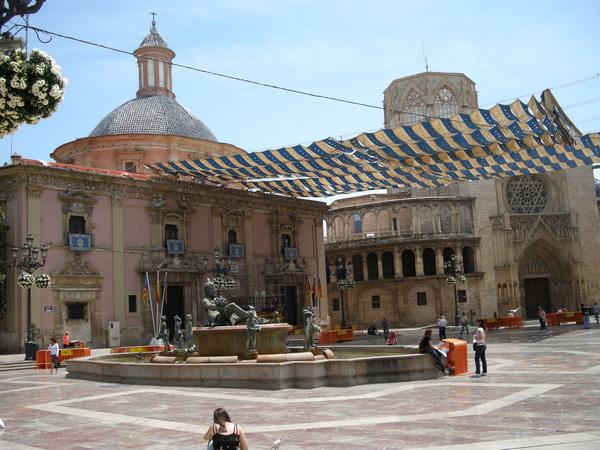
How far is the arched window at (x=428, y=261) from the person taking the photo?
49.3m

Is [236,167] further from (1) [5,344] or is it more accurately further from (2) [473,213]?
(2) [473,213]

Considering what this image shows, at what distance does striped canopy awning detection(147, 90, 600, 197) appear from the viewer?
2402 centimetres

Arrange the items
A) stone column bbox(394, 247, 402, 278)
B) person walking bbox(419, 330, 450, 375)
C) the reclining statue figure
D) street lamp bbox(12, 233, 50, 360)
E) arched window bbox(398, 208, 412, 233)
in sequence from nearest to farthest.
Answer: person walking bbox(419, 330, 450, 375), the reclining statue figure, street lamp bbox(12, 233, 50, 360), stone column bbox(394, 247, 402, 278), arched window bbox(398, 208, 412, 233)

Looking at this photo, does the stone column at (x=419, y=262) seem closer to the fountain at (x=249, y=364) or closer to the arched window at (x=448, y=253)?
the arched window at (x=448, y=253)

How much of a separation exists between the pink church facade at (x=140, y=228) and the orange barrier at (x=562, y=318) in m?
13.1

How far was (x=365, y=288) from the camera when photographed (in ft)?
164

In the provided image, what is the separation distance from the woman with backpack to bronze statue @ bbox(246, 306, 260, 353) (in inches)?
336

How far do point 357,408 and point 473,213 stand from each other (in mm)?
40634

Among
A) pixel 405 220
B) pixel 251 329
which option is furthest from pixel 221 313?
pixel 405 220

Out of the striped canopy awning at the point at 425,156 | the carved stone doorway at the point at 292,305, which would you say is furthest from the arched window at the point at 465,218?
the carved stone doorway at the point at 292,305

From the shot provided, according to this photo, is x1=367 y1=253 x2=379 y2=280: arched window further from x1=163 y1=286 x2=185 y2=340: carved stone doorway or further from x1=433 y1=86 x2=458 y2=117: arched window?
x1=163 y1=286 x2=185 y2=340: carved stone doorway

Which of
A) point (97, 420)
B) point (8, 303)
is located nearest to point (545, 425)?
point (97, 420)

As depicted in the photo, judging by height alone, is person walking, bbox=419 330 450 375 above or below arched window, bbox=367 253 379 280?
below

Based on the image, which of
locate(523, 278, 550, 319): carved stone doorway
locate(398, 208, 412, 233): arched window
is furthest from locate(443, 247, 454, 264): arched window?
locate(523, 278, 550, 319): carved stone doorway
